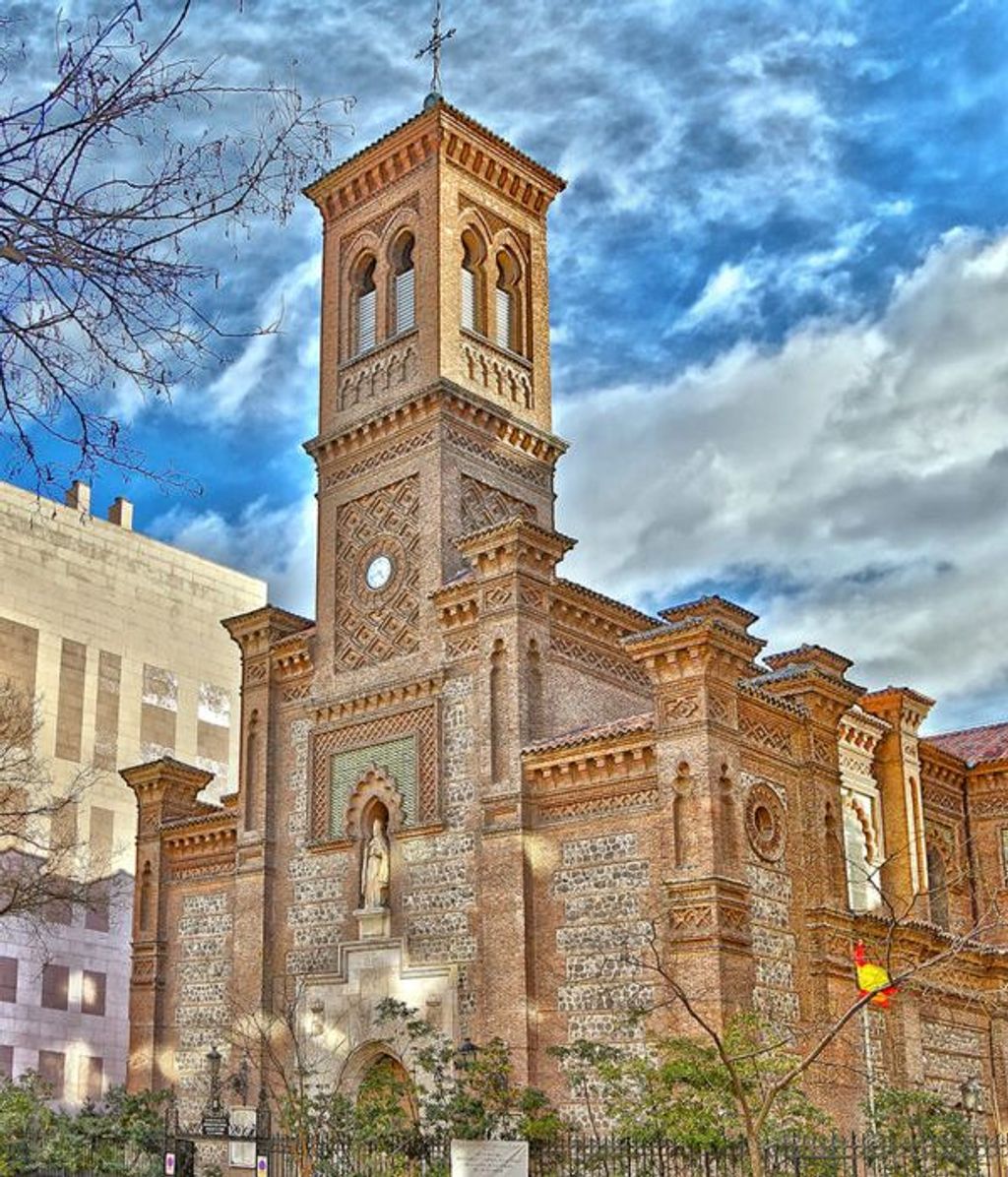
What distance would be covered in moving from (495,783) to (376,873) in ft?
10.5

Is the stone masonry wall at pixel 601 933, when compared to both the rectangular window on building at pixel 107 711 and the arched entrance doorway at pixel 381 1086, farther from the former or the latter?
the rectangular window on building at pixel 107 711

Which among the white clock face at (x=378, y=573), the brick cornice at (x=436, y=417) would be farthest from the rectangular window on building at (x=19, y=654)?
the white clock face at (x=378, y=573)

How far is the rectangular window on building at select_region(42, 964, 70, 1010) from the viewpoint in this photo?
41.6 meters

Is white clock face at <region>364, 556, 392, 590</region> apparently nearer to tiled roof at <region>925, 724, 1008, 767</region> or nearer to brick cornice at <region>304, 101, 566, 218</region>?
brick cornice at <region>304, 101, 566, 218</region>

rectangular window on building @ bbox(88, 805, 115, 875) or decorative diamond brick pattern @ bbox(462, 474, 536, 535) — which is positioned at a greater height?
decorative diamond brick pattern @ bbox(462, 474, 536, 535)

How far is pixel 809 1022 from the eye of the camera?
24391 mm

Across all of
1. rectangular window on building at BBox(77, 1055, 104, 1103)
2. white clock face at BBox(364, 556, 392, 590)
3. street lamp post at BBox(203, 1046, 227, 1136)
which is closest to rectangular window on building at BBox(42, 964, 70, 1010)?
rectangular window on building at BBox(77, 1055, 104, 1103)

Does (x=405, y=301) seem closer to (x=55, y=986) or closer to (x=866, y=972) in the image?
(x=866, y=972)

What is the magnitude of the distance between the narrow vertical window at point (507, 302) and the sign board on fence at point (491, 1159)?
19.1m

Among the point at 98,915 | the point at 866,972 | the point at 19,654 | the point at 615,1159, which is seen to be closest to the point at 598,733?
the point at 866,972

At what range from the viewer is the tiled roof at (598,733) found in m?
24.8

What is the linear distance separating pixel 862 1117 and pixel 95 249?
2140 cm

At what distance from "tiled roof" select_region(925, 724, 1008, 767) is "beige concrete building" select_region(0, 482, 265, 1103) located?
2037 centimetres

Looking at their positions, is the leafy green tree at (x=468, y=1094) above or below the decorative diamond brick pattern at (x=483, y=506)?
below
